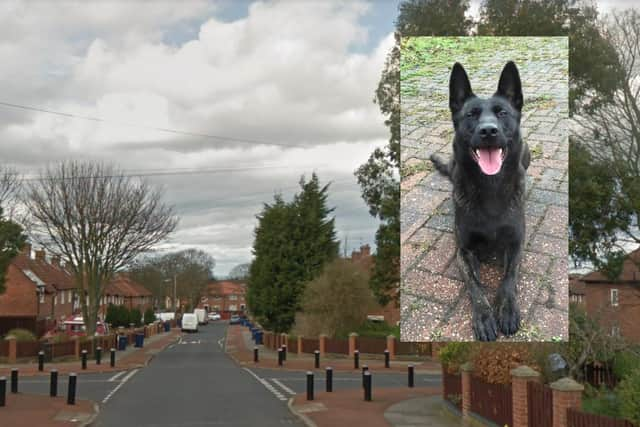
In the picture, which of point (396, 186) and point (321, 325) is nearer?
point (396, 186)

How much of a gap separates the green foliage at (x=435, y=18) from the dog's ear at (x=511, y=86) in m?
9.69

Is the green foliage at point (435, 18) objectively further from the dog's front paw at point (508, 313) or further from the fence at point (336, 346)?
the fence at point (336, 346)

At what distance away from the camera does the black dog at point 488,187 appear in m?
10.3

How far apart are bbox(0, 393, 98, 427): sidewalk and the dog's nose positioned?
1020 cm

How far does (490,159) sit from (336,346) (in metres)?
25.5

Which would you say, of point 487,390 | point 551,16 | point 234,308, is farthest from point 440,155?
point 234,308

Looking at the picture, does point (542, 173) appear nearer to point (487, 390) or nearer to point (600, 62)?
point (487, 390)

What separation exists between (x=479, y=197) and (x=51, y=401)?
1286 centimetres

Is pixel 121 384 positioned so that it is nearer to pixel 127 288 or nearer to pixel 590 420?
pixel 590 420

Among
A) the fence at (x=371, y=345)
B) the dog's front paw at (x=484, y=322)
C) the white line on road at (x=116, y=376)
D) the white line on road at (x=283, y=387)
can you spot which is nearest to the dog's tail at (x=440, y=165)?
the dog's front paw at (x=484, y=322)

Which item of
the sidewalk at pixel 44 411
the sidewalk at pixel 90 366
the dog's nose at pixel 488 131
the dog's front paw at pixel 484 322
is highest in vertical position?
the dog's nose at pixel 488 131

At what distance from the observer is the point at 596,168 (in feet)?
62.4

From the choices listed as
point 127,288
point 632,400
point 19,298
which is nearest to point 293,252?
point 19,298

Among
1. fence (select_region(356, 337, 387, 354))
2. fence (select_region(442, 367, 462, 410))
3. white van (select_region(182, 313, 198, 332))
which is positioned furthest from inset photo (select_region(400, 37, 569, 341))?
white van (select_region(182, 313, 198, 332))
